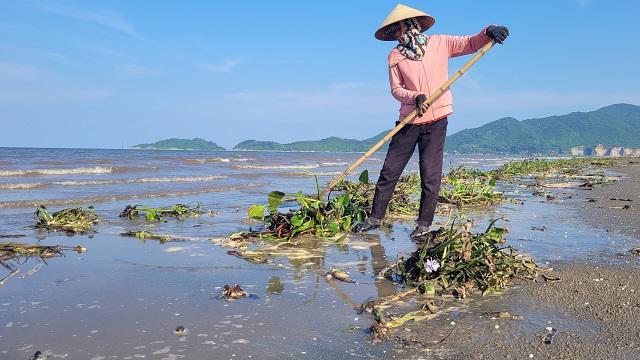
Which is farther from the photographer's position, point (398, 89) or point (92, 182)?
point (92, 182)

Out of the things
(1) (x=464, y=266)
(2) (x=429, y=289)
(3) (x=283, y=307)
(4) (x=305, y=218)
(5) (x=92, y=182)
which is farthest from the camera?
(5) (x=92, y=182)

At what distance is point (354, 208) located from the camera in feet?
18.9

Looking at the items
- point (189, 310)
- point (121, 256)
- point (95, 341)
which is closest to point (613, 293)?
point (189, 310)

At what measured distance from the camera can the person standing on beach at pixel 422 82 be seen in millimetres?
4891

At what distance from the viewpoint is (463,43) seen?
499 cm

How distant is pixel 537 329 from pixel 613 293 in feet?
3.02

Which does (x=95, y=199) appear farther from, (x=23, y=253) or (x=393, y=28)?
(x=393, y=28)

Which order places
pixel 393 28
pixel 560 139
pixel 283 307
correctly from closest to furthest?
pixel 283 307
pixel 393 28
pixel 560 139

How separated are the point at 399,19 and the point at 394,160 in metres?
1.45

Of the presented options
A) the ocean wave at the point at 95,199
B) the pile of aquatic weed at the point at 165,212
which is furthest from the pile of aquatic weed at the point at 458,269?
the ocean wave at the point at 95,199

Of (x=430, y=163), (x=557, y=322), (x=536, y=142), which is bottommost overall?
(x=557, y=322)

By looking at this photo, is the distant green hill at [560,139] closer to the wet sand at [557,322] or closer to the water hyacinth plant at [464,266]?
the wet sand at [557,322]

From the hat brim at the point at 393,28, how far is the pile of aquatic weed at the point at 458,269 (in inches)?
96.5

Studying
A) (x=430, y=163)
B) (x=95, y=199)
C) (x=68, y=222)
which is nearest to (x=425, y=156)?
(x=430, y=163)
